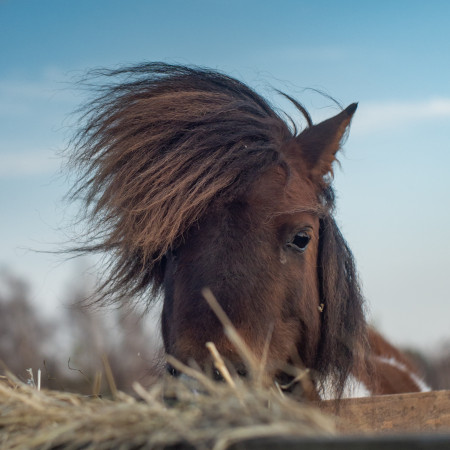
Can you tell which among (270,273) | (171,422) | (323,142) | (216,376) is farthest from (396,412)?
(171,422)

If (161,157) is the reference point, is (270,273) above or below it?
below

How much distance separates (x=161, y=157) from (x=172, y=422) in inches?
77.7

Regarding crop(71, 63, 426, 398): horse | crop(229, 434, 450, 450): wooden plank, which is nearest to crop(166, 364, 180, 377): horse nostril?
crop(71, 63, 426, 398): horse

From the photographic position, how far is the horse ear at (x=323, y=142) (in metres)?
3.11

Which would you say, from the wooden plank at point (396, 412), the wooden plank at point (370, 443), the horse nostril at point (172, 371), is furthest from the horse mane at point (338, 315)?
the wooden plank at point (370, 443)

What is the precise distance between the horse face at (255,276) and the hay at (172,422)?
0.81 m

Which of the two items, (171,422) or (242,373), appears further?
(242,373)

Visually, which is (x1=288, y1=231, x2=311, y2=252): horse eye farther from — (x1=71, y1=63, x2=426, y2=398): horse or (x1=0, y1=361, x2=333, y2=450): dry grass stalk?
(x1=0, y1=361, x2=333, y2=450): dry grass stalk

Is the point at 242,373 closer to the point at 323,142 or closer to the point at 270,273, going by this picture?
the point at 270,273

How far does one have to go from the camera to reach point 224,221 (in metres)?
2.51

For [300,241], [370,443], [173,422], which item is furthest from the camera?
[300,241]

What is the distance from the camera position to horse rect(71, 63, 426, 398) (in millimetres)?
2355

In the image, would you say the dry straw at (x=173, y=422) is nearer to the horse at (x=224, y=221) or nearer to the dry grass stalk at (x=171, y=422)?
the dry grass stalk at (x=171, y=422)

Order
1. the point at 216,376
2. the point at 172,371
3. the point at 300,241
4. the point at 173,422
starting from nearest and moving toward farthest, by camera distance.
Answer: the point at 173,422, the point at 216,376, the point at 172,371, the point at 300,241
